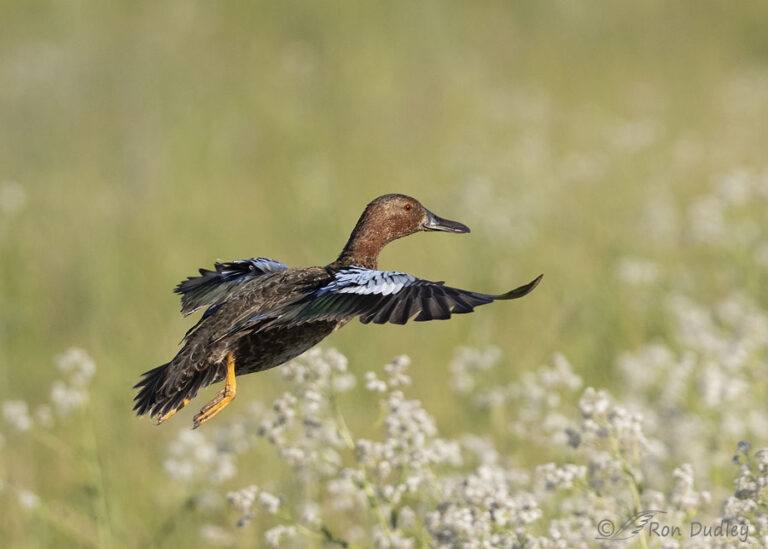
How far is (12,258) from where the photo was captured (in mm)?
7074

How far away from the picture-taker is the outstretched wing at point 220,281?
3.78 m

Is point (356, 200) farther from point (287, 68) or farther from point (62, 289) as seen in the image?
point (62, 289)

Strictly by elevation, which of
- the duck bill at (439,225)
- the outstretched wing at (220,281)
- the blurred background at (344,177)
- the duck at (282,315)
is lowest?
the duck at (282,315)

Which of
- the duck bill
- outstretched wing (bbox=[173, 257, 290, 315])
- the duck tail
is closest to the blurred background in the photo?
the duck tail

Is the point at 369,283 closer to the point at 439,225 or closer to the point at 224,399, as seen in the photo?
the point at 224,399

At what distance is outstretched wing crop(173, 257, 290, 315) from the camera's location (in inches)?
149

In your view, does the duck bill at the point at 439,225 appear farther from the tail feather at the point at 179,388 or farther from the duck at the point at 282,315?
the tail feather at the point at 179,388

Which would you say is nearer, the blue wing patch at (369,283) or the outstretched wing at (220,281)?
the blue wing patch at (369,283)

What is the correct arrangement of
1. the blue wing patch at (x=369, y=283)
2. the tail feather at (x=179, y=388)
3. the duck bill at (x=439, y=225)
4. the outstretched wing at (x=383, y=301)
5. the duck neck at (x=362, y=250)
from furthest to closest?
the duck bill at (x=439, y=225), the duck neck at (x=362, y=250), the tail feather at (x=179, y=388), the blue wing patch at (x=369, y=283), the outstretched wing at (x=383, y=301)

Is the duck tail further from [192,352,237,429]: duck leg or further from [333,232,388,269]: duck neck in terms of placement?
[333,232,388,269]: duck neck

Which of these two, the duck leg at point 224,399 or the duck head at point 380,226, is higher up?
the duck head at point 380,226

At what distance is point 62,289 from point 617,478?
4976mm

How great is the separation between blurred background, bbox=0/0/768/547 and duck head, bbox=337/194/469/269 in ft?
4.44

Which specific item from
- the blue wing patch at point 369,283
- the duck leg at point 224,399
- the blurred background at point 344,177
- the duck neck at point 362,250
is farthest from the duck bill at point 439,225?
the blurred background at point 344,177
